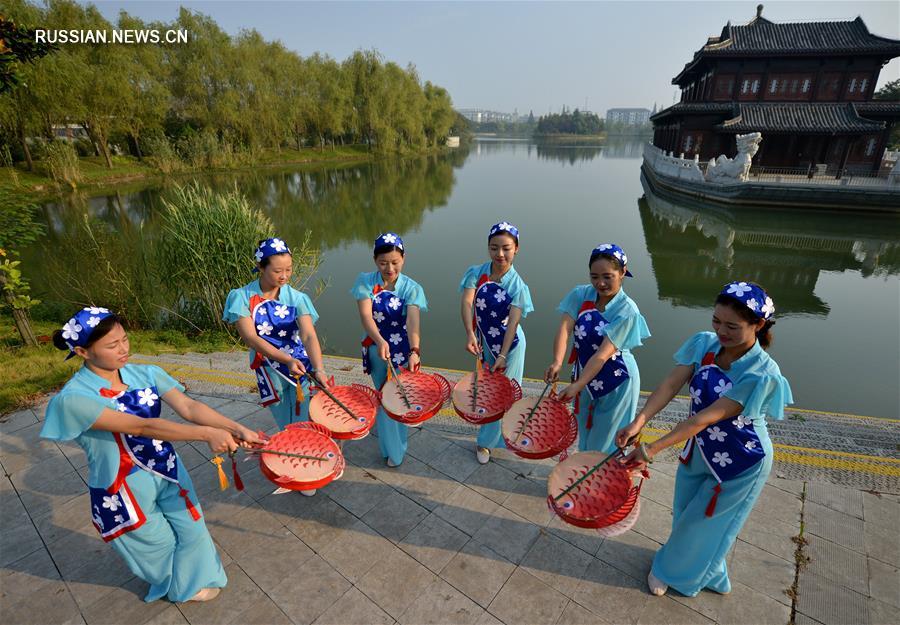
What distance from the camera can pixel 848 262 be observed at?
13.5 metres

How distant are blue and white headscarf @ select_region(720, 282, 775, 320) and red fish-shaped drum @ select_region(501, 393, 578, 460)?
114 centimetres

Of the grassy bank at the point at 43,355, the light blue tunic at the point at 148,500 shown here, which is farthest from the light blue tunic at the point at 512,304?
the grassy bank at the point at 43,355

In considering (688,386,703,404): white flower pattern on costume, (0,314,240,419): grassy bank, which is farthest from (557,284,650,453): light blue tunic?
(0,314,240,419): grassy bank

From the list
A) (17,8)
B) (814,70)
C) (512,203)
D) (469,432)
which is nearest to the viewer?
(469,432)

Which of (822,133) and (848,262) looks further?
(822,133)

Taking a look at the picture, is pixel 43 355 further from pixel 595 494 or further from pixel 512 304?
pixel 595 494

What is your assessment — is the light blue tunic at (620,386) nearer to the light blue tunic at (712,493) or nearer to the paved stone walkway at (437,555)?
the light blue tunic at (712,493)

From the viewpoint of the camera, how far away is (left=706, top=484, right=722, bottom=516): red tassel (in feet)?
7.05

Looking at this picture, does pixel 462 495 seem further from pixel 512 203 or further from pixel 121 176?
pixel 121 176

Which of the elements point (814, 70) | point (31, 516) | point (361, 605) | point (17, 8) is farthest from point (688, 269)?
point (17, 8)

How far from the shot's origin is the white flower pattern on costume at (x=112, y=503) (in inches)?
77.9

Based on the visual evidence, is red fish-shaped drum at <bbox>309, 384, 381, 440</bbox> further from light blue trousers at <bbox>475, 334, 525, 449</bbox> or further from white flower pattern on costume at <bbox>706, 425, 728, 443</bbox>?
white flower pattern on costume at <bbox>706, 425, 728, 443</bbox>

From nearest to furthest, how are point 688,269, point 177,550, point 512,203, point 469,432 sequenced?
point 177,550, point 469,432, point 688,269, point 512,203

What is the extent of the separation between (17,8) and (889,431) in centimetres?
2815
